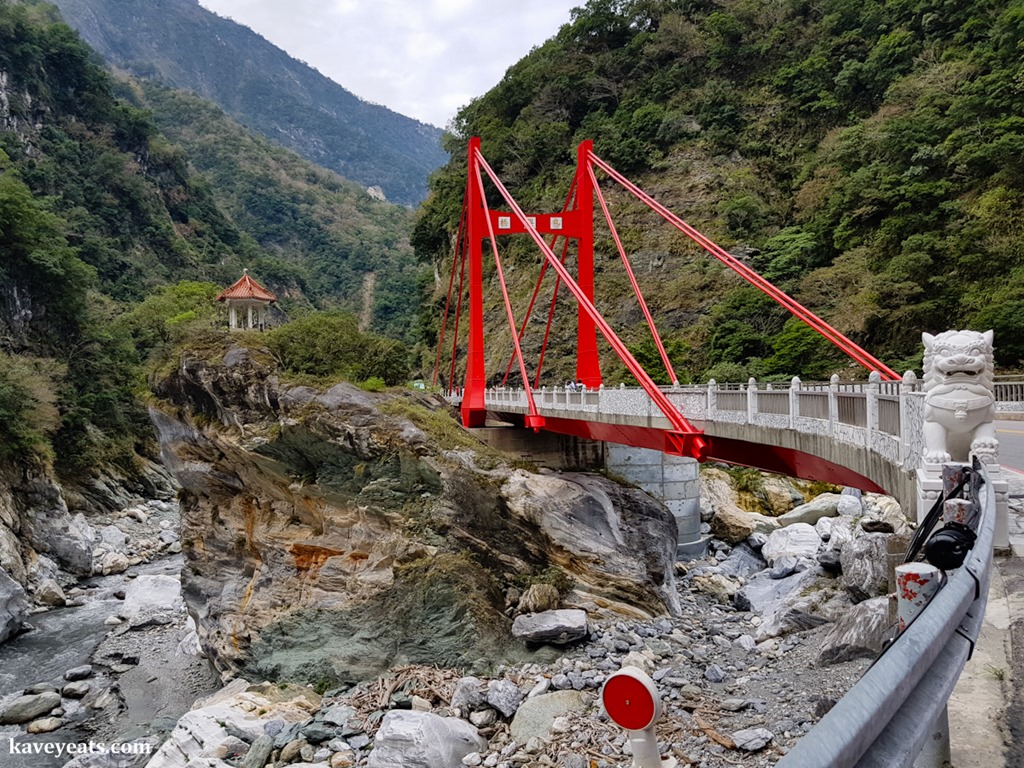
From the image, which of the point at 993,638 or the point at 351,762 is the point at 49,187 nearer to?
the point at 351,762

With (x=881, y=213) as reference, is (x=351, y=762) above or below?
below

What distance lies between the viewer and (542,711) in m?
9.46

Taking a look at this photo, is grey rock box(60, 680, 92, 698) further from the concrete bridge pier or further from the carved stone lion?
the carved stone lion

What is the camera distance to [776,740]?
7496mm

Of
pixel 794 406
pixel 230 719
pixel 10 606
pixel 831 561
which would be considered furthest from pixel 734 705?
pixel 10 606

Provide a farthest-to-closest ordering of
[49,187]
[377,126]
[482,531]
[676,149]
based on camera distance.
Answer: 1. [377,126]
2. [49,187]
3. [676,149]
4. [482,531]

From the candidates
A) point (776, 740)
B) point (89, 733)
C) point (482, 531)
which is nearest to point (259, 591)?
point (89, 733)

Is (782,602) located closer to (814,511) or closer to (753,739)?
(753,739)

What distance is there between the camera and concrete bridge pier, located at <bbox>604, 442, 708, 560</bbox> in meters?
18.3

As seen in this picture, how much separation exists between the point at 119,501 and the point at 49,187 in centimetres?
2953

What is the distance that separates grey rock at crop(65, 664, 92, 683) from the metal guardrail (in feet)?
62.6

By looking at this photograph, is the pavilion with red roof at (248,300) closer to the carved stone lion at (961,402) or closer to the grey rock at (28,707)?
the grey rock at (28,707)

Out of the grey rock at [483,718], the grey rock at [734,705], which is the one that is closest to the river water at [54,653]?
the grey rock at [483,718]

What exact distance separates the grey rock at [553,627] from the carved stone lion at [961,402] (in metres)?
8.37
